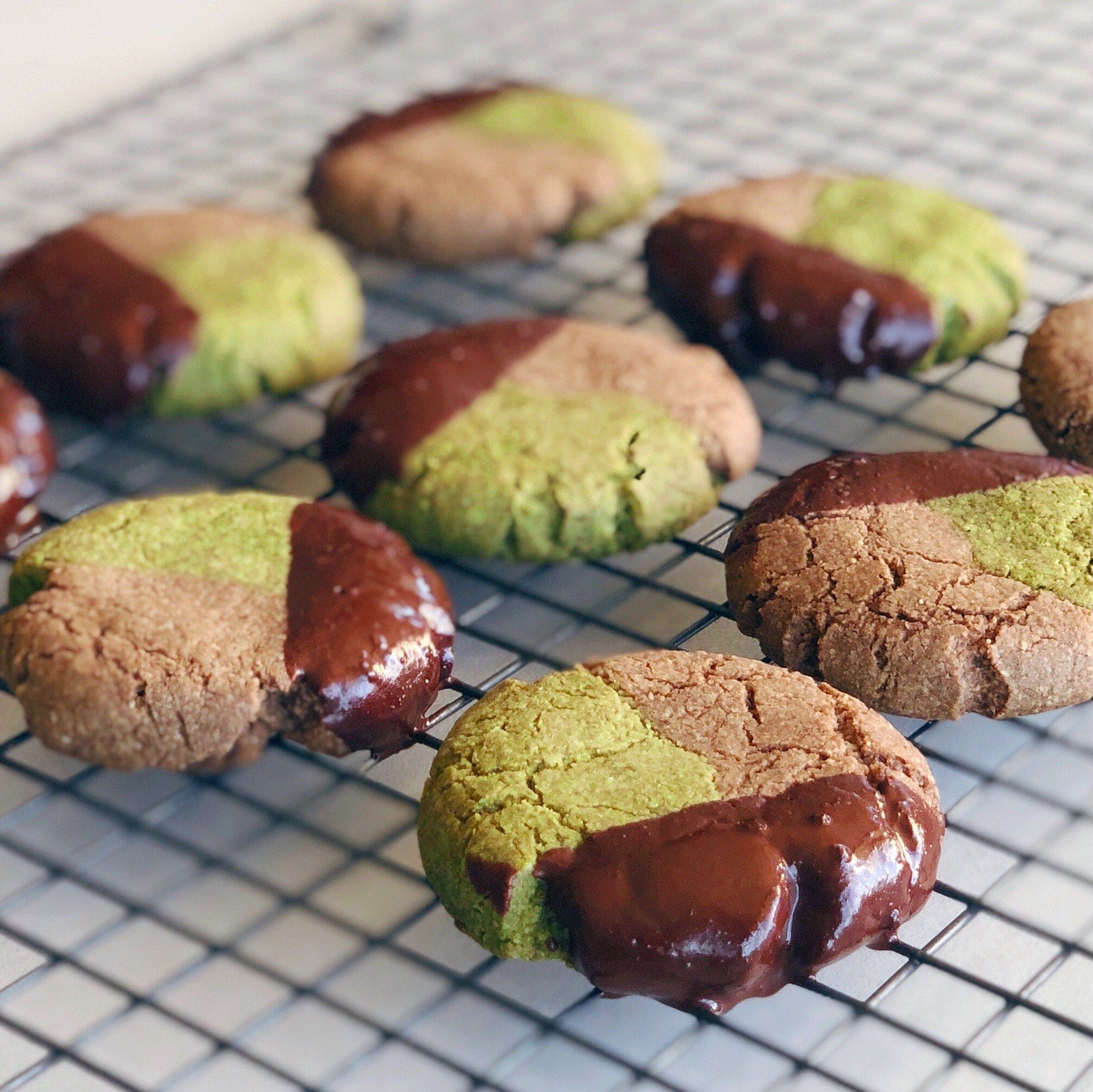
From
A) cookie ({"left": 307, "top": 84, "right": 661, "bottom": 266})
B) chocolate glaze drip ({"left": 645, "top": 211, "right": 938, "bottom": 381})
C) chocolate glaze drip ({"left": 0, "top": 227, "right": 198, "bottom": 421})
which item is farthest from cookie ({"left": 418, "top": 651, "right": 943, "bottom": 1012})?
cookie ({"left": 307, "top": 84, "right": 661, "bottom": 266})

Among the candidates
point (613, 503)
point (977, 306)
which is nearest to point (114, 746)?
point (613, 503)

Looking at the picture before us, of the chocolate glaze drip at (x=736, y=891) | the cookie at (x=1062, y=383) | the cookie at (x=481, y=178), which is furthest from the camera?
the cookie at (x=481, y=178)

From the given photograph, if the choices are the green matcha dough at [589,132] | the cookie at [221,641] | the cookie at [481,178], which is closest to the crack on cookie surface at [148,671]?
the cookie at [221,641]

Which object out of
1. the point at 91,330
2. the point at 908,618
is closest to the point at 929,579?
the point at 908,618

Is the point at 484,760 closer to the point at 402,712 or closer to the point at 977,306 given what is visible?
the point at 402,712

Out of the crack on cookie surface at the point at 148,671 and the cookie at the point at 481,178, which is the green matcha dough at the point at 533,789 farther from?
the cookie at the point at 481,178

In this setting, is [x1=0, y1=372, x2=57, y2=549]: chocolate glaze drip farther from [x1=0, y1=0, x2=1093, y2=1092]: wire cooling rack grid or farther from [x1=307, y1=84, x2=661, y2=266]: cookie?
[x1=307, y1=84, x2=661, y2=266]: cookie
